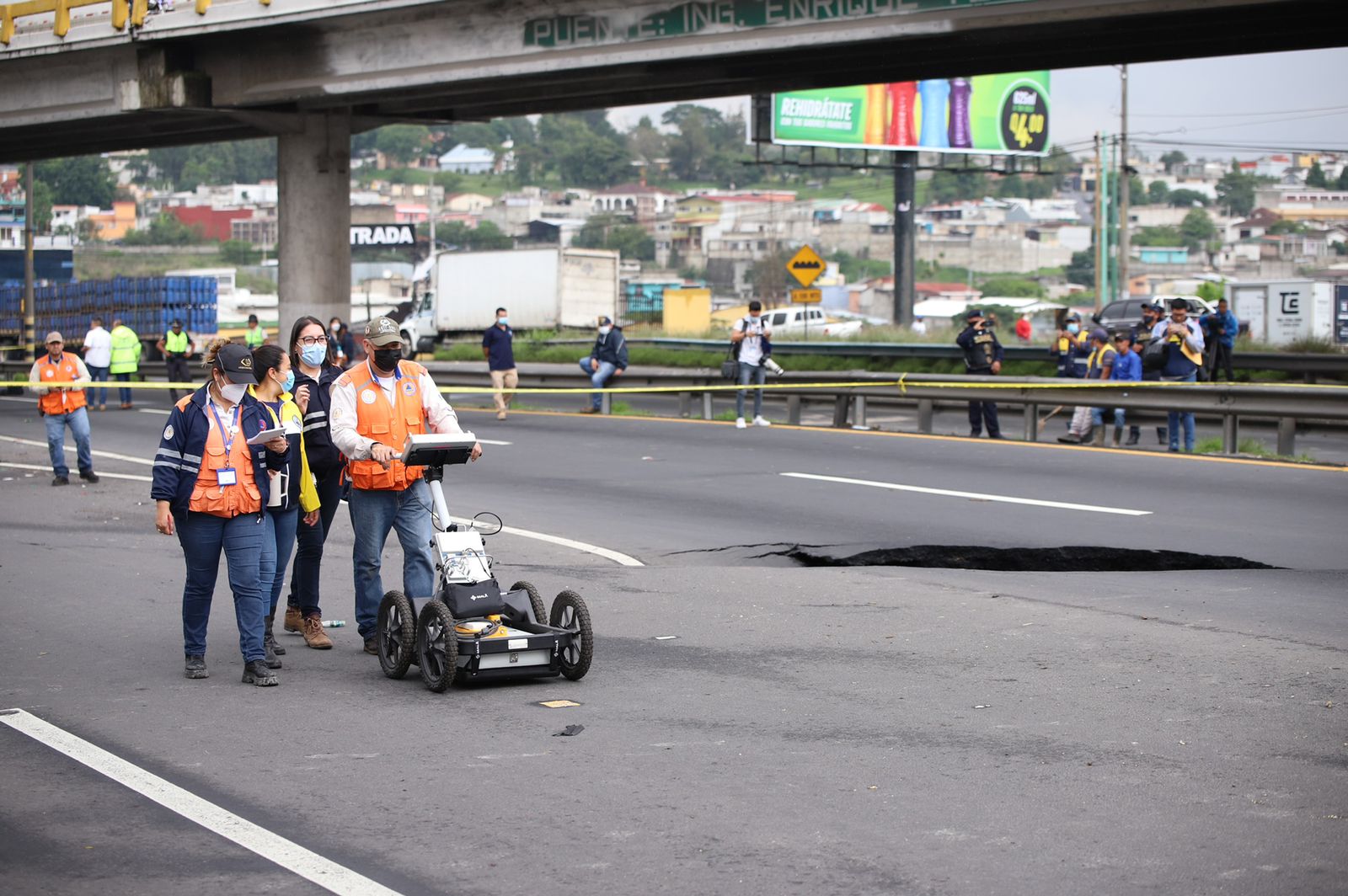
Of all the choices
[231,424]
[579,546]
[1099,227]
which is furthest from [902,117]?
[231,424]

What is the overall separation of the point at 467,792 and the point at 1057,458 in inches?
511

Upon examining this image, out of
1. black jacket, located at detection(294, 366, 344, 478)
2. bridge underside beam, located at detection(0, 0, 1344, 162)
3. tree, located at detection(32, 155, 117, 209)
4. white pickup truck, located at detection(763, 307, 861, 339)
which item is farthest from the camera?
tree, located at detection(32, 155, 117, 209)

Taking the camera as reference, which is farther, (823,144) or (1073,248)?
(1073,248)

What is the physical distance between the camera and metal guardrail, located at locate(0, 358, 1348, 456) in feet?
59.2

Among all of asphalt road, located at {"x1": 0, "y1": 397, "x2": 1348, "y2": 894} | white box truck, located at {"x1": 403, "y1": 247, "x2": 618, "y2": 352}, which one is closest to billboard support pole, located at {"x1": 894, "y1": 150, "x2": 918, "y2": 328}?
white box truck, located at {"x1": 403, "y1": 247, "x2": 618, "y2": 352}

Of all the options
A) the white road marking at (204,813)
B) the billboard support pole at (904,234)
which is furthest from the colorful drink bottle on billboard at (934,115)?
the white road marking at (204,813)

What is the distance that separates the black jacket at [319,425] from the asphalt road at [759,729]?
110 cm

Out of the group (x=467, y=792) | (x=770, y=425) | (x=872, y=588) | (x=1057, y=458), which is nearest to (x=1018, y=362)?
(x=770, y=425)

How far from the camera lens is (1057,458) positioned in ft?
59.2

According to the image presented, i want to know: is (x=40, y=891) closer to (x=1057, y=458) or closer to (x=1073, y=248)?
(x=1057, y=458)

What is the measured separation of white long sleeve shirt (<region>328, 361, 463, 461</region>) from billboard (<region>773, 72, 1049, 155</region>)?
45.1m

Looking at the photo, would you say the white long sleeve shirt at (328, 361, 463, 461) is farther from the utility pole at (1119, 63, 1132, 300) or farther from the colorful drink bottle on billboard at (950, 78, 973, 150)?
the utility pole at (1119, 63, 1132, 300)

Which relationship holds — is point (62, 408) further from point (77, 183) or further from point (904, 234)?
point (77, 183)

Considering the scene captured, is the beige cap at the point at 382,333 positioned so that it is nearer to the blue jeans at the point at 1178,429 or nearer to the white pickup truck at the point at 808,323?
the blue jeans at the point at 1178,429
